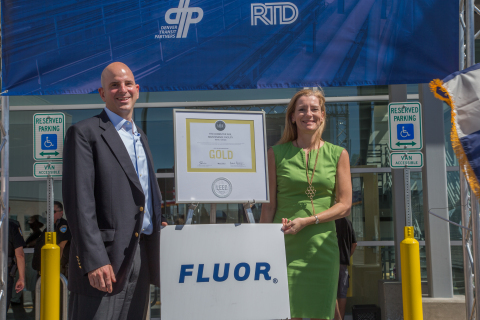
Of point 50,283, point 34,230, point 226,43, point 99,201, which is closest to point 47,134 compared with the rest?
point 50,283

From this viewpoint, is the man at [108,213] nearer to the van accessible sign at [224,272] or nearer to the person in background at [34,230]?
the van accessible sign at [224,272]

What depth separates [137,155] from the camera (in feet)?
8.37

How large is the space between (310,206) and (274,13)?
232cm

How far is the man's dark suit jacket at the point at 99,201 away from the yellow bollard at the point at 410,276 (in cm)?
285

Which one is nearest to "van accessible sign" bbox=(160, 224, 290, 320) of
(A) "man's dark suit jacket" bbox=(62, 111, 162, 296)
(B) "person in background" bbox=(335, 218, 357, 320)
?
(A) "man's dark suit jacket" bbox=(62, 111, 162, 296)

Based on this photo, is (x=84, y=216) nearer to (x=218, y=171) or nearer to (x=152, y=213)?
(x=152, y=213)

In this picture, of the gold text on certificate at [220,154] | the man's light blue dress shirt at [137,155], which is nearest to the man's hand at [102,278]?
the man's light blue dress shirt at [137,155]

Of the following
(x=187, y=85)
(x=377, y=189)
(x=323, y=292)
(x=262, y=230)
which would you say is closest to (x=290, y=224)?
(x=262, y=230)

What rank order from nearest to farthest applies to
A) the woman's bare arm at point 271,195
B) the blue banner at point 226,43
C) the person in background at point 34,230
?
1. the woman's bare arm at point 271,195
2. the blue banner at point 226,43
3. the person in background at point 34,230

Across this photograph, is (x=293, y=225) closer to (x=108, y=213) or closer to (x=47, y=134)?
(x=108, y=213)

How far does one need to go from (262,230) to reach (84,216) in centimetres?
111

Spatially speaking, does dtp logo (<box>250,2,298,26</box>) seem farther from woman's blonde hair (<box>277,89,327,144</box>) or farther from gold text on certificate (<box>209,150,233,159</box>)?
gold text on certificate (<box>209,150,233,159</box>)

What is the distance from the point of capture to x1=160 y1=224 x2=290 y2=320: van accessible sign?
2709 mm

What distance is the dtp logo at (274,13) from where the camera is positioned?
4.48m
